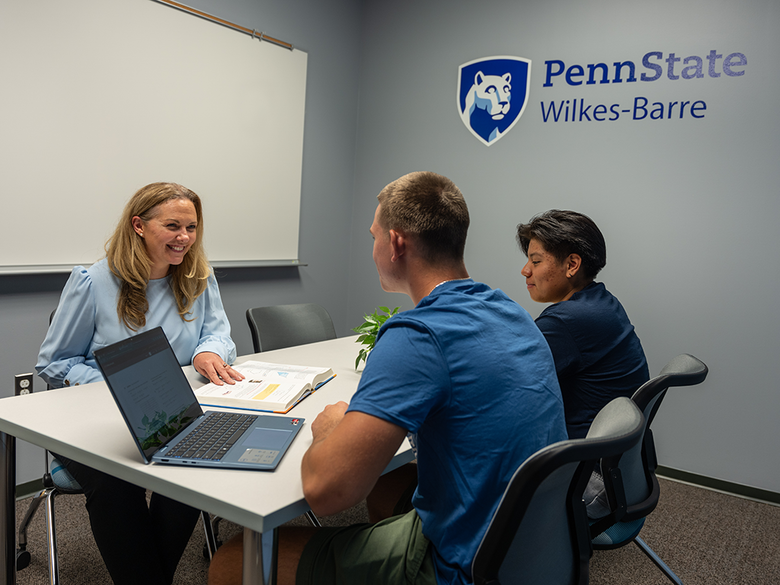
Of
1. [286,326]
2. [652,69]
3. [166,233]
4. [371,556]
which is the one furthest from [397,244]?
[652,69]

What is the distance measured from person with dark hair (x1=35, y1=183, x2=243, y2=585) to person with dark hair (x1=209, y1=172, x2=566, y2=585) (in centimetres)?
59

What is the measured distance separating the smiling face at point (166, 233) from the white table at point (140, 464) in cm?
45

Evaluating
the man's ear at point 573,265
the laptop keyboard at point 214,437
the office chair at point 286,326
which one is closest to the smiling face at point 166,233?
the office chair at point 286,326

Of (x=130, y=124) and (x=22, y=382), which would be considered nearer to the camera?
(x=22, y=382)

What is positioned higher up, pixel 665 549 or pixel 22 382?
pixel 22 382

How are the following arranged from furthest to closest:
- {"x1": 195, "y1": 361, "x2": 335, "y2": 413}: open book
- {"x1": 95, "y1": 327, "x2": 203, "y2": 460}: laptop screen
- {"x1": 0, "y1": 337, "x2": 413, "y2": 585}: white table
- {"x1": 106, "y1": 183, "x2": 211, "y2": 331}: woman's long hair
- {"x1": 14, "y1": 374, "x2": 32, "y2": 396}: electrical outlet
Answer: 1. {"x1": 14, "y1": 374, "x2": 32, "y2": 396}: electrical outlet
2. {"x1": 106, "y1": 183, "x2": 211, "y2": 331}: woman's long hair
3. {"x1": 195, "y1": 361, "x2": 335, "y2": 413}: open book
4. {"x1": 95, "y1": 327, "x2": 203, "y2": 460}: laptop screen
5. {"x1": 0, "y1": 337, "x2": 413, "y2": 585}: white table

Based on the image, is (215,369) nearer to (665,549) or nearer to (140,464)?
(140,464)

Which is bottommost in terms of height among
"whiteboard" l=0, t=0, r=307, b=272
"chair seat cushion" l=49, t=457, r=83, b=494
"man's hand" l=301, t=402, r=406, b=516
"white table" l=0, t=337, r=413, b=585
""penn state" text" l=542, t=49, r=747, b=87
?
"chair seat cushion" l=49, t=457, r=83, b=494

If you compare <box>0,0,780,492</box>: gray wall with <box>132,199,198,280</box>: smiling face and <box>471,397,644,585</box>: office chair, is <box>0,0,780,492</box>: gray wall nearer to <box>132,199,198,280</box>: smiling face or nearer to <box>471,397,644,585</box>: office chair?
<box>132,199,198,280</box>: smiling face

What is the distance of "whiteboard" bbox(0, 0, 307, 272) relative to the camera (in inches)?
97.3

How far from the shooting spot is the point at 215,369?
186 centimetres

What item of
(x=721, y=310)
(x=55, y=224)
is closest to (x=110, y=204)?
(x=55, y=224)

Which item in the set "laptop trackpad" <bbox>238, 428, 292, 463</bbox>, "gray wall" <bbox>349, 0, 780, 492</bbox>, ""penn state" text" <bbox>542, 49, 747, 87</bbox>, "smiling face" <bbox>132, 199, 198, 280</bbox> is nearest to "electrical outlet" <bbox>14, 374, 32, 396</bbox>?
"smiling face" <bbox>132, 199, 198, 280</bbox>

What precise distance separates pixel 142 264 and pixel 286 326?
0.86m
